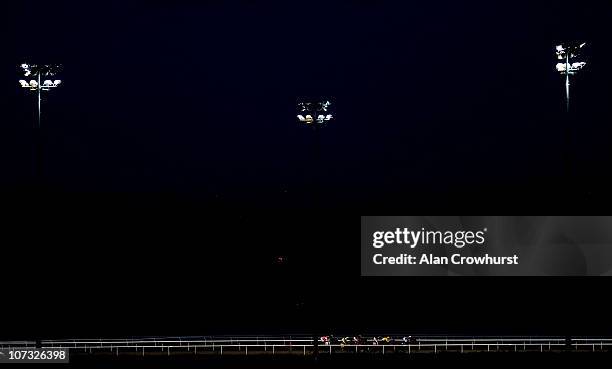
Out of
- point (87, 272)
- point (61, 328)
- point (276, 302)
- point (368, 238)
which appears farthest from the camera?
point (87, 272)

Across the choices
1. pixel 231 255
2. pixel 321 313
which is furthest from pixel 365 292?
pixel 231 255

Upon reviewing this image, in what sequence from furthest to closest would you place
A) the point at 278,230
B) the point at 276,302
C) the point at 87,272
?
the point at 278,230
the point at 87,272
the point at 276,302

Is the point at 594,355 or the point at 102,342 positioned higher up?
the point at 594,355

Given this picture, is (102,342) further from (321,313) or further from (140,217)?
(140,217)

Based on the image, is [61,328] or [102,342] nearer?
[102,342]

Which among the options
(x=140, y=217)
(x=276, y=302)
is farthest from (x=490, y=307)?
(x=140, y=217)

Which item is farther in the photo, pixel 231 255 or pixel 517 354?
pixel 231 255

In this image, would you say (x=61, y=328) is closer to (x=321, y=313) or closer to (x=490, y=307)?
(x=321, y=313)

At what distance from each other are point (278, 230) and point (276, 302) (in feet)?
47.8

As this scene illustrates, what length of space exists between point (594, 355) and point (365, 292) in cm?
3391

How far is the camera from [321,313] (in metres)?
48.8

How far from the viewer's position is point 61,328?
45.1m

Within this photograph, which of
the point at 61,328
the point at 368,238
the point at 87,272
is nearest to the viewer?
the point at 368,238

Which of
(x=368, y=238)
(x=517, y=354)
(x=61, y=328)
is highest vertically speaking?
(x=368, y=238)
